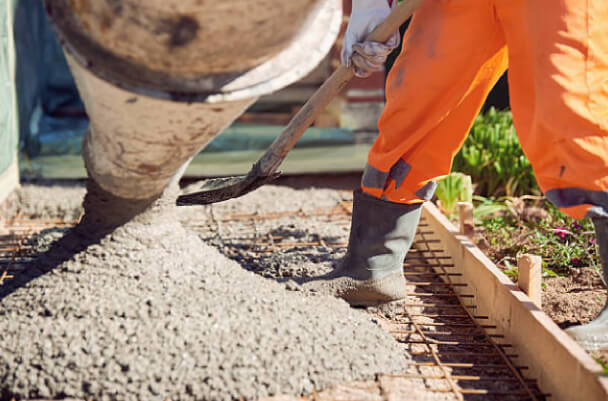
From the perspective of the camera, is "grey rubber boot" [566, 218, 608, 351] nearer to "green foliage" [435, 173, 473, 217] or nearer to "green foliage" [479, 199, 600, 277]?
"green foliage" [479, 199, 600, 277]

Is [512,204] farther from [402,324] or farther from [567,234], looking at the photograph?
[402,324]

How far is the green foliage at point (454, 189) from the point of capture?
2.96 meters

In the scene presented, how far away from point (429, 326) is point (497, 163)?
155 centimetres

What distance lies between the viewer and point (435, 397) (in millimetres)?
1526

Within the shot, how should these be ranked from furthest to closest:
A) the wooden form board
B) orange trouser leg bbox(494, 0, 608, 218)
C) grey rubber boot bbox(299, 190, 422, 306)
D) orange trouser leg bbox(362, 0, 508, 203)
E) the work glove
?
grey rubber boot bbox(299, 190, 422, 306) < the work glove < orange trouser leg bbox(362, 0, 508, 203) < orange trouser leg bbox(494, 0, 608, 218) < the wooden form board

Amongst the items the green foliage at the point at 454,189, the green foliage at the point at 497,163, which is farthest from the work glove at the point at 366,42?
the green foliage at the point at 497,163

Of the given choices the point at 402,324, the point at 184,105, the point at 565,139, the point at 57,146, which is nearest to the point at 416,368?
the point at 402,324

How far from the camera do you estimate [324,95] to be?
6.29 ft

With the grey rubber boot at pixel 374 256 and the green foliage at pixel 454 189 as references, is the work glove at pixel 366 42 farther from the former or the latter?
the green foliage at pixel 454 189

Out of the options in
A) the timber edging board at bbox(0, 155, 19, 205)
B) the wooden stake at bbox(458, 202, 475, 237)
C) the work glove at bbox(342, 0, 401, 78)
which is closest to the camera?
the work glove at bbox(342, 0, 401, 78)

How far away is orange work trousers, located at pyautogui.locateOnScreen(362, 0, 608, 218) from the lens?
5.13 ft

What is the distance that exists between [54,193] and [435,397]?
8.54 ft

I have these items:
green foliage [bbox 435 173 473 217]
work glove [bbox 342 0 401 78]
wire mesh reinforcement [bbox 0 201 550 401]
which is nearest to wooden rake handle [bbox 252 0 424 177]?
work glove [bbox 342 0 401 78]

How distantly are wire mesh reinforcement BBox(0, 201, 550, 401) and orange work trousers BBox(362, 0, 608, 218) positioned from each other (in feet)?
1.29
